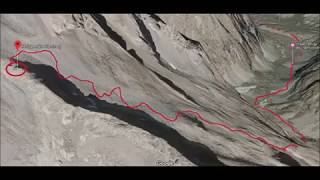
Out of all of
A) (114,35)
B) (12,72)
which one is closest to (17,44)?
(12,72)

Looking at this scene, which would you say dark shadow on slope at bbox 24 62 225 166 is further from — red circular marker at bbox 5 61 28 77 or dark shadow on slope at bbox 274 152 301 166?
dark shadow on slope at bbox 274 152 301 166

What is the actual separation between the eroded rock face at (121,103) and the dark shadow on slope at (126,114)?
62mm

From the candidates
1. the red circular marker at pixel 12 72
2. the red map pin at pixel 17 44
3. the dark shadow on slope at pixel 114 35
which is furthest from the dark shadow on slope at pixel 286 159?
the red map pin at pixel 17 44

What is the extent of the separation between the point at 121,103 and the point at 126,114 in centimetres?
147

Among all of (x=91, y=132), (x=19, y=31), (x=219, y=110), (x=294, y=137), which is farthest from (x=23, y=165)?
(x=294, y=137)

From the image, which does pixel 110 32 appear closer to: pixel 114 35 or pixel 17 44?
pixel 114 35

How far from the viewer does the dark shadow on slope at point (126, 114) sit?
1780 centimetres

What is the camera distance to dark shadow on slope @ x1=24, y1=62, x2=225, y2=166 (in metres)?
17.8

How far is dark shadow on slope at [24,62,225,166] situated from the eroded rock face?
0.06 m

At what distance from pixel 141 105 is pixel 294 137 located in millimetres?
13783

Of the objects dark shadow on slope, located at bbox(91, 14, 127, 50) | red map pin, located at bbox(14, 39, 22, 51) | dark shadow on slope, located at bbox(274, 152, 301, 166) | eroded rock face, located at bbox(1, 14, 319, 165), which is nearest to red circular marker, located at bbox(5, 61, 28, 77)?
eroded rock face, located at bbox(1, 14, 319, 165)

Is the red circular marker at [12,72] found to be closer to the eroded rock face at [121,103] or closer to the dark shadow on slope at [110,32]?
the eroded rock face at [121,103]

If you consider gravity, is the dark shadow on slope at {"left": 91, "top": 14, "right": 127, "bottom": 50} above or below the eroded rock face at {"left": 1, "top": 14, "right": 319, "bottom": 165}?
above

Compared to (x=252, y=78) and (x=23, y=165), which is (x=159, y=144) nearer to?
(x=23, y=165)
